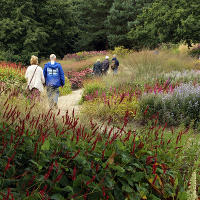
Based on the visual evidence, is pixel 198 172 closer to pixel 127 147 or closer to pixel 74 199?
pixel 127 147

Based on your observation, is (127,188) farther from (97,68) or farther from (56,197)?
(97,68)

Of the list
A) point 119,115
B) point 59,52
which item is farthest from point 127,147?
point 59,52

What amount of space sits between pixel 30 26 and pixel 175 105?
3044 cm

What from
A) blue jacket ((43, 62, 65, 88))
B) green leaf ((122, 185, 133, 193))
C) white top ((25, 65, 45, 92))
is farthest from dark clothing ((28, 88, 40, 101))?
green leaf ((122, 185, 133, 193))

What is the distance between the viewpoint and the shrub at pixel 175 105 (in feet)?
22.4

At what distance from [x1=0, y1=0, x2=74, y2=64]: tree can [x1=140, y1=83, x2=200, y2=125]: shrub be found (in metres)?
26.8

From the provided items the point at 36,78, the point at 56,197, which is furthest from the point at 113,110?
the point at 56,197

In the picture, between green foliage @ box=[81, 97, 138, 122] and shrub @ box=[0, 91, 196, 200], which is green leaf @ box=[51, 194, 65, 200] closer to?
shrub @ box=[0, 91, 196, 200]

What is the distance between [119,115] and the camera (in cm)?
711

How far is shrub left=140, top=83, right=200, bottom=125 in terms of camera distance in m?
6.82

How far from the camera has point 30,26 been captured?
112ft

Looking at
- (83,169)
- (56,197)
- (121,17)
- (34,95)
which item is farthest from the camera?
(121,17)

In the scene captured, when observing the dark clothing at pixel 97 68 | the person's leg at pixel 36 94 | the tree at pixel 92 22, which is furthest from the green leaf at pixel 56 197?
the tree at pixel 92 22

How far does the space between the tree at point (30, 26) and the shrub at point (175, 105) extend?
2677 centimetres
